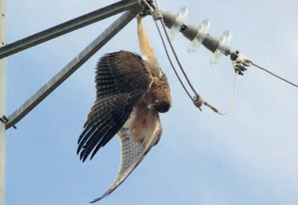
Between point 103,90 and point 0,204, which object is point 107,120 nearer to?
point 103,90

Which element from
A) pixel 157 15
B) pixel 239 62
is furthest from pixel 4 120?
pixel 239 62

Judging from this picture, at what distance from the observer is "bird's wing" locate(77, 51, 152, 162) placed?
8477mm

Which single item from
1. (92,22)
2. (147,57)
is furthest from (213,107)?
(147,57)

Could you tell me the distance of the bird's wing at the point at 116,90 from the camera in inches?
334

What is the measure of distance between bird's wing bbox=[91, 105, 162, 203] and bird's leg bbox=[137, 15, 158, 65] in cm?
62

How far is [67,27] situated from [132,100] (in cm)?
298

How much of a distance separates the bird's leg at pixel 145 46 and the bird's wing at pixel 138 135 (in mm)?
623

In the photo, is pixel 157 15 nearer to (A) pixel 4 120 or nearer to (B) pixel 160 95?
(A) pixel 4 120

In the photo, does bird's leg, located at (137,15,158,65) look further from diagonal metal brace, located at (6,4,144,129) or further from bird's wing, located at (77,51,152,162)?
diagonal metal brace, located at (6,4,144,129)

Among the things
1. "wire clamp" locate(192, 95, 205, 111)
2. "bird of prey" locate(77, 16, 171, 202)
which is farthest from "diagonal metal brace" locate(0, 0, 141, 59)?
"bird of prey" locate(77, 16, 171, 202)

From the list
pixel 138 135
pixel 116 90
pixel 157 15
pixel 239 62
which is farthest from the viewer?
pixel 138 135

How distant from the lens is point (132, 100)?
9.41m

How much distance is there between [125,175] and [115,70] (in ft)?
4.69

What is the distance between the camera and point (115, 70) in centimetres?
966
